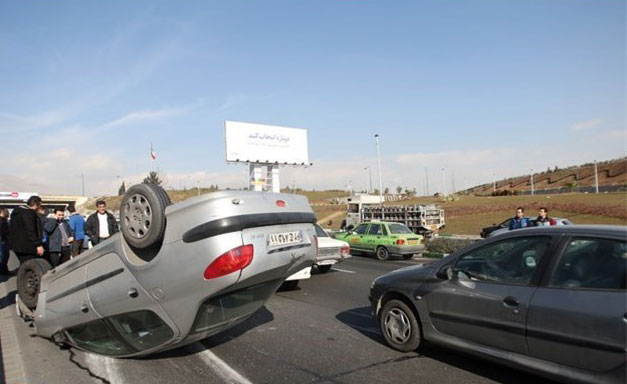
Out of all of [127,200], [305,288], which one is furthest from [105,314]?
[305,288]

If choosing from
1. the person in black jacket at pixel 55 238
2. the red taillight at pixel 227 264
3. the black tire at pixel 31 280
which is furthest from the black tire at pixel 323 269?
the red taillight at pixel 227 264

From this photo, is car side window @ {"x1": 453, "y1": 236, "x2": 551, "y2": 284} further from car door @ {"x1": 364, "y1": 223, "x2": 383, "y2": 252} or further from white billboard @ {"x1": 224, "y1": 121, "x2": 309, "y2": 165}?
white billboard @ {"x1": 224, "y1": 121, "x2": 309, "y2": 165}

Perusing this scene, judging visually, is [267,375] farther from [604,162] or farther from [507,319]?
[604,162]

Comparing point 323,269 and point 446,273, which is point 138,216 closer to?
point 446,273

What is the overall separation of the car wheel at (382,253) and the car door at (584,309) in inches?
486

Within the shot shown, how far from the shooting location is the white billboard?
142 feet

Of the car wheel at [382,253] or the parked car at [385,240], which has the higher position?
the parked car at [385,240]

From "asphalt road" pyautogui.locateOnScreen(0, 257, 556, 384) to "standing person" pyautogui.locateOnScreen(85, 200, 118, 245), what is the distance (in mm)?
2473

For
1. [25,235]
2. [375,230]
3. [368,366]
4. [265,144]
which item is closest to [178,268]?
[368,366]

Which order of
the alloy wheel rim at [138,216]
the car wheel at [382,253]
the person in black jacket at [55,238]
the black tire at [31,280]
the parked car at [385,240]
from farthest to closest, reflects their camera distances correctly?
the car wheel at [382,253] < the parked car at [385,240] < the person in black jacket at [55,238] < the black tire at [31,280] < the alloy wheel rim at [138,216]

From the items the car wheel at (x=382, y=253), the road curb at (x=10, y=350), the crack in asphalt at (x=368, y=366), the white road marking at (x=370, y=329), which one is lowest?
the car wheel at (x=382, y=253)

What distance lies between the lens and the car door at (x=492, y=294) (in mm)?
4070

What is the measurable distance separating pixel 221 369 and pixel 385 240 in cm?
1194

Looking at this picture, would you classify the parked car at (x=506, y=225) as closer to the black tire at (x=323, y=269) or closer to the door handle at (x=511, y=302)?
the black tire at (x=323, y=269)
